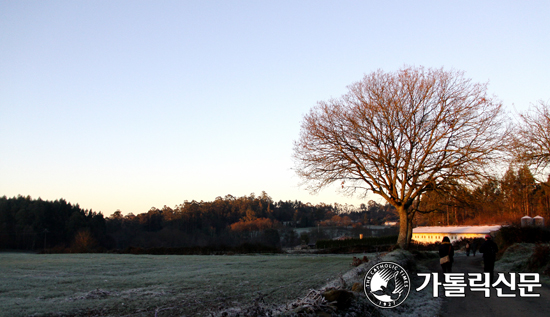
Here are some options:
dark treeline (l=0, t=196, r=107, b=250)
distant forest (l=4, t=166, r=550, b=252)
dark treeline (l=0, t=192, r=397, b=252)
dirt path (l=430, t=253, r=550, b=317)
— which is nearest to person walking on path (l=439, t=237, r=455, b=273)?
dirt path (l=430, t=253, r=550, b=317)

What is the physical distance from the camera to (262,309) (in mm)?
6492

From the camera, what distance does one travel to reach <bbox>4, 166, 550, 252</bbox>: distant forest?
27250 mm

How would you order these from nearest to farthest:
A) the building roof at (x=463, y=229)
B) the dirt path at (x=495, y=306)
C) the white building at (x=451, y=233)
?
the dirt path at (x=495, y=306) < the building roof at (x=463, y=229) < the white building at (x=451, y=233)

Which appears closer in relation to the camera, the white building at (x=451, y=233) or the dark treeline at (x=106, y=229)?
the white building at (x=451, y=233)

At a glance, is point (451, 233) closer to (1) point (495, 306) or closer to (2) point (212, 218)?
(1) point (495, 306)

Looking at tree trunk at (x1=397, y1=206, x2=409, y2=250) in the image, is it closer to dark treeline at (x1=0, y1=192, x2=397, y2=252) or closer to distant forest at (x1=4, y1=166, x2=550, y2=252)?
distant forest at (x1=4, y1=166, x2=550, y2=252)

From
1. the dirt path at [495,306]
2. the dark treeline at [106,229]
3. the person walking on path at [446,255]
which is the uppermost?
the person walking on path at [446,255]

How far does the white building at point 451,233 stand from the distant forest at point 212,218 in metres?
2.60

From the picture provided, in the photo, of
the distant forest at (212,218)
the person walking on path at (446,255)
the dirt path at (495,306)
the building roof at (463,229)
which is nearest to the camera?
the dirt path at (495,306)

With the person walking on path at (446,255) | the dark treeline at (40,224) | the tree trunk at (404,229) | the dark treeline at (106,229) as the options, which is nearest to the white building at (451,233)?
the dark treeline at (106,229)

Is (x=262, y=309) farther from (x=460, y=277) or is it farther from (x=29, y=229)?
(x=29, y=229)

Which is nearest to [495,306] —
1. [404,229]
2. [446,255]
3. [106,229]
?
[446,255]

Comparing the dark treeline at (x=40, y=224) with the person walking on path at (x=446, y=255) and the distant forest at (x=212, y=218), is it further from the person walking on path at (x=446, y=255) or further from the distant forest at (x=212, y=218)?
the person walking on path at (x=446, y=255)

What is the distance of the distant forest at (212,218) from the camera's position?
27.2m
